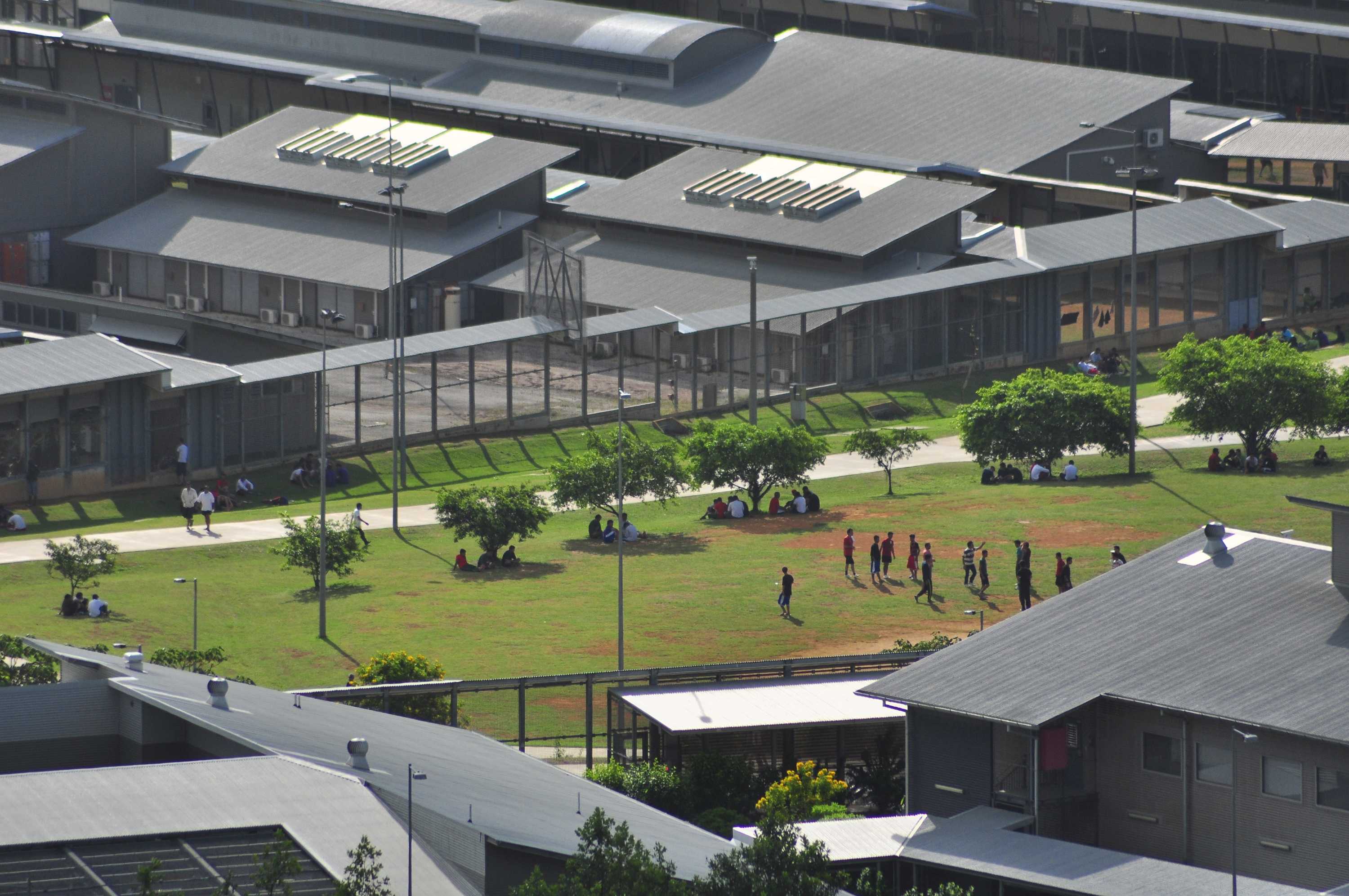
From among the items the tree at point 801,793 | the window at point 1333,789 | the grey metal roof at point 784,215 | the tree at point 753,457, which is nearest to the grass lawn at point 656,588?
the tree at point 753,457

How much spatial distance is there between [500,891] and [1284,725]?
14198 mm

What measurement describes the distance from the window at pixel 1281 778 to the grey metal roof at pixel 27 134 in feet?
270

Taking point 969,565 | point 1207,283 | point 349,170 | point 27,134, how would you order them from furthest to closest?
point 27,134
point 349,170
point 1207,283
point 969,565

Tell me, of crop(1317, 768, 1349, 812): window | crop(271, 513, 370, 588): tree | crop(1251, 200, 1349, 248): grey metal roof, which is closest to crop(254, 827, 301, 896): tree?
crop(1317, 768, 1349, 812): window

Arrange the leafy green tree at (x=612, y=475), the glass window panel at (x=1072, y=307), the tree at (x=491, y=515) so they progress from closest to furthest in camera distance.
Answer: the tree at (x=491, y=515) < the leafy green tree at (x=612, y=475) < the glass window panel at (x=1072, y=307)

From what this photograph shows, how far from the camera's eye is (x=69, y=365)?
79.2 meters

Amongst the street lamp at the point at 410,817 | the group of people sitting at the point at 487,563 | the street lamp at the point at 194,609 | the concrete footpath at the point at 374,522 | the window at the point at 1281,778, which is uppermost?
the street lamp at the point at 410,817

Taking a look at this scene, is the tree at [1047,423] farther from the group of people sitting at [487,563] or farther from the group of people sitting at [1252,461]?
the group of people sitting at [487,563]

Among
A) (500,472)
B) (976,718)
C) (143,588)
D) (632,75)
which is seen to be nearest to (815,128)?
(632,75)

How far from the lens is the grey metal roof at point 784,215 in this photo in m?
101

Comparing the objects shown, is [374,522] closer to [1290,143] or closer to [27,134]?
[27,134]

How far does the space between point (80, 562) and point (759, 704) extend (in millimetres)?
20790

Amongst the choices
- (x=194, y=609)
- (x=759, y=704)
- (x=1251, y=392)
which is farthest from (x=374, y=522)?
(x=1251, y=392)

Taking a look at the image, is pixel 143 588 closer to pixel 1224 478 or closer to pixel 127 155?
pixel 1224 478
